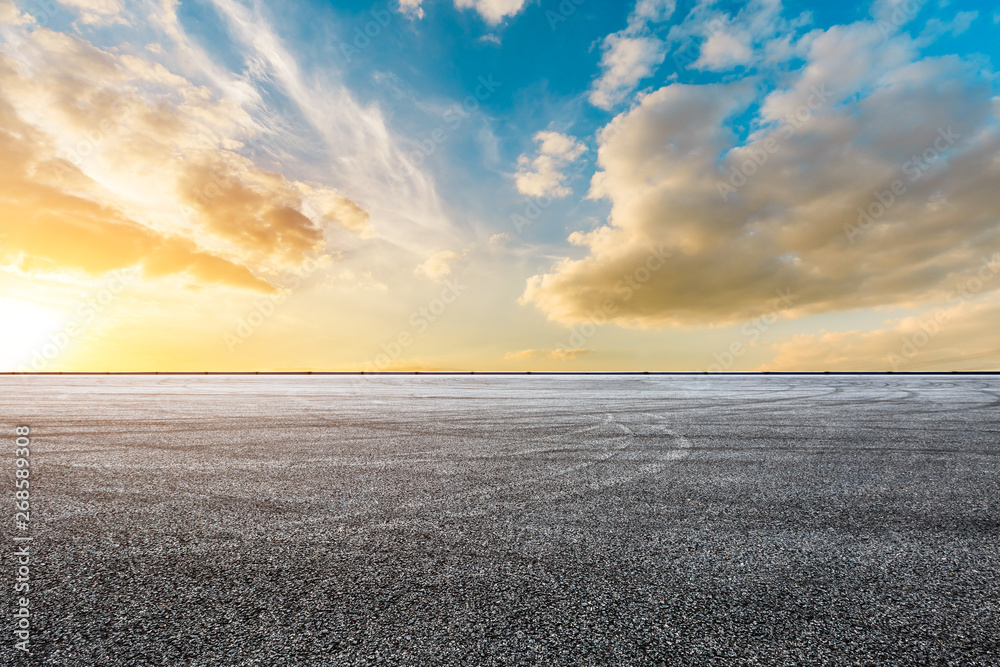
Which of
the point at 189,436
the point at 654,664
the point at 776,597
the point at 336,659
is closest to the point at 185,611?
the point at 336,659

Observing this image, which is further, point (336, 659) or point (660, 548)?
point (660, 548)

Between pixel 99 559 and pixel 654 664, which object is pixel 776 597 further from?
pixel 99 559

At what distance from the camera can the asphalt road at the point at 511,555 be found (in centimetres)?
228

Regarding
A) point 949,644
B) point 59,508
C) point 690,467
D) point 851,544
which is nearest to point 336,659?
point 949,644

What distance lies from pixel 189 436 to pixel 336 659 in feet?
26.4

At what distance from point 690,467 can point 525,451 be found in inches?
89.3

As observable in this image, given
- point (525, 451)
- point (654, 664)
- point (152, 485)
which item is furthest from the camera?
point (525, 451)

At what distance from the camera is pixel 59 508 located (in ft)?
14.3

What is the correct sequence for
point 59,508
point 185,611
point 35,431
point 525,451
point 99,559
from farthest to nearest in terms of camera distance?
point 35,431 → point 525,451 → point 59,508 → point 99,559 → point 185,611

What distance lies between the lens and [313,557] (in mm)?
3236

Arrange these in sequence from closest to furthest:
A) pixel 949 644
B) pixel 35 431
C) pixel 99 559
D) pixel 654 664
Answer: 1. pixel 654 664
2. pixel 949 644
3. pixel 99 559
4. pixel 35 431

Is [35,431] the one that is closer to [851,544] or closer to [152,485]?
[152,485]

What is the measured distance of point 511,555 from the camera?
3.26 metres

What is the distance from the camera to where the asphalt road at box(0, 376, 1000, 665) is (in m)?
2.28
